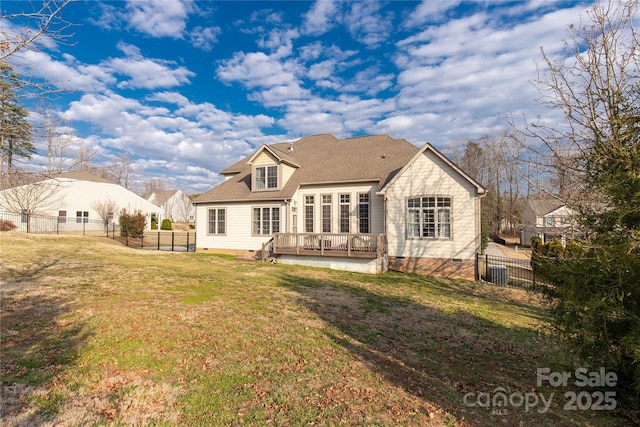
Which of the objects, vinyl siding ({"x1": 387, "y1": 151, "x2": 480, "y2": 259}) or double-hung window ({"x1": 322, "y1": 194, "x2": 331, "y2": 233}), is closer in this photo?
vinyl siding ({"x1": 387, "y1": 151, "x2": 480, "y2": 259})

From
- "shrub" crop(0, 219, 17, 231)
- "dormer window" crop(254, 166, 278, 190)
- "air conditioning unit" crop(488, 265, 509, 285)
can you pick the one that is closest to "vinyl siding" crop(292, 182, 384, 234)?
"dormer window" crop(254, 166, 278, 190)

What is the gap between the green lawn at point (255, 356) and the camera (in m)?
3.75

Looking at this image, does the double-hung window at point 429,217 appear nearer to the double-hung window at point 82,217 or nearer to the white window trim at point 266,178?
the white window trim at point 266,178

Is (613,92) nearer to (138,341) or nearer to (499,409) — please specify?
(499,409)

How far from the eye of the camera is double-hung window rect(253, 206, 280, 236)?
1872cm

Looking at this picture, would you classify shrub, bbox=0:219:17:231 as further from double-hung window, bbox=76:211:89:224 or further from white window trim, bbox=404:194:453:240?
white window trim, bbox=404:194:453:240

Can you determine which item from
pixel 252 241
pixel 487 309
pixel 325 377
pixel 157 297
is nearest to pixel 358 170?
pixel 252 241

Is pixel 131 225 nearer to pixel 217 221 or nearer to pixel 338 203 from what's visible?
pixel 217 221

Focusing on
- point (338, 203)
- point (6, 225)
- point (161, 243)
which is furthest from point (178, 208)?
point (338, 203)

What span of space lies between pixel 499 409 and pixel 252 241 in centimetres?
1660

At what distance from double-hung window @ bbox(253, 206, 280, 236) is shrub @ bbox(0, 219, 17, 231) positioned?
2171 centimetres

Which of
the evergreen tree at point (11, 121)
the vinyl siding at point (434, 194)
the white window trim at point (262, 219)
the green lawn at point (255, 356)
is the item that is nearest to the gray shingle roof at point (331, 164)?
the white window trim at point (262, 219)

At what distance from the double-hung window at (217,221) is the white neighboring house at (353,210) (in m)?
0.07

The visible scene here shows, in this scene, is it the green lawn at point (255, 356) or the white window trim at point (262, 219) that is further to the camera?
the white window trim at point (262, 219)
